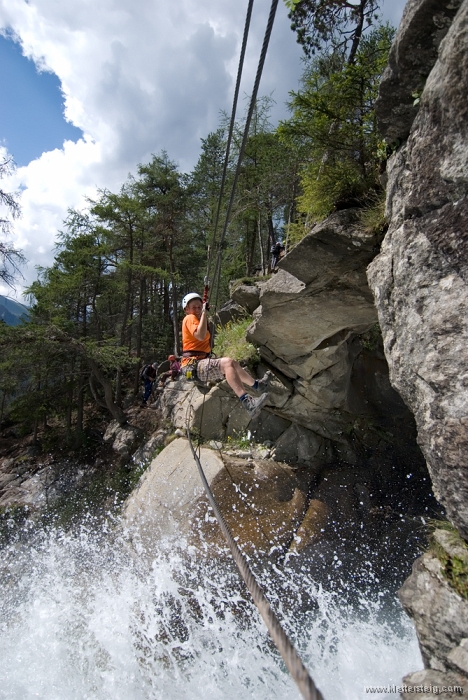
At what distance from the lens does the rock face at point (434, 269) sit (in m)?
3.38

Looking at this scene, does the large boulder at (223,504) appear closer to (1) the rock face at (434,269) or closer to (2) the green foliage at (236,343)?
(2) the green foliage at (236,343)

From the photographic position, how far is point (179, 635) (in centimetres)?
598

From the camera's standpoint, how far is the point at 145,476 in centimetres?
1004

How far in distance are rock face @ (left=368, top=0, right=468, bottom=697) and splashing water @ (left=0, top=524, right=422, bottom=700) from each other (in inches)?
95.6

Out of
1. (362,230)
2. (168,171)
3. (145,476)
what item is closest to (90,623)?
(145,476)

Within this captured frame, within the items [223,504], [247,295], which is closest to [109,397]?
[247,295]

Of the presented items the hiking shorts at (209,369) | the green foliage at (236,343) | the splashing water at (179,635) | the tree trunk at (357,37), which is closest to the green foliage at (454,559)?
the splashing water at (179,635)

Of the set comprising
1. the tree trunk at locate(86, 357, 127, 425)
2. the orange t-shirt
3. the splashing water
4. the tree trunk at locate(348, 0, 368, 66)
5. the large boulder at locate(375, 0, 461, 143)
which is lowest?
the splashing water

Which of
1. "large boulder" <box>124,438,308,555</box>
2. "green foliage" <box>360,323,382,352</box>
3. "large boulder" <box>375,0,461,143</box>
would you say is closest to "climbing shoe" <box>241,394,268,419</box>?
"large boulder" <box>124,438,308,555</box>

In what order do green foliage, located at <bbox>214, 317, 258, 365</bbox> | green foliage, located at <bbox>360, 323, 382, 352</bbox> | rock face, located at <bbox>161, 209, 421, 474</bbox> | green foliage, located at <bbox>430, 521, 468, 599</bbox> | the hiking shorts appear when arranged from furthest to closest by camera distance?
green foliage, located at <bbox>360, 323, 382, 352</bbox> → green foliage, located at <bbox>214, 317, 258, 365</bbox> → rock face, located at <bbox>161, 209, 421, 474</bbox> → the hiking shorts → green foliage, located at <bbox>430, 521, 468, 599</bbox>

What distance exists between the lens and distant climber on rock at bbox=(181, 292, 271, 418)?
6230mm

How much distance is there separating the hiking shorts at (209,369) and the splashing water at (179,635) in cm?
372

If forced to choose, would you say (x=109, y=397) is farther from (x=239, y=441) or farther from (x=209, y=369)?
(x=209, y=369)

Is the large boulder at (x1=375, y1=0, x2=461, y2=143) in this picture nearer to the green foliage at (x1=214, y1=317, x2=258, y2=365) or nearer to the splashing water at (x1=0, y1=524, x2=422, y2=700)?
the green foliage at (x1=214, y1=317, x2=258, y2=365)
